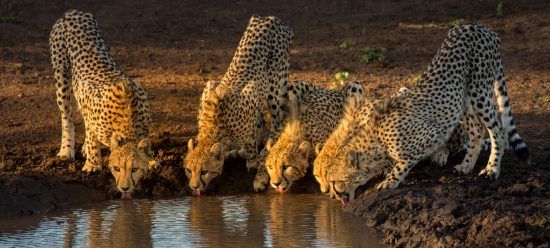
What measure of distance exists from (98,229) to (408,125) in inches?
102

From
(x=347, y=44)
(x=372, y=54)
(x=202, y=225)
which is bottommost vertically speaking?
(x=202, y=225)

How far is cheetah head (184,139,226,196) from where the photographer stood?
30.6 ft

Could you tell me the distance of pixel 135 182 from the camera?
30.6ft

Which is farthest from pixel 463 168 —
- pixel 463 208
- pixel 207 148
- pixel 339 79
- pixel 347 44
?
pixel 347 44

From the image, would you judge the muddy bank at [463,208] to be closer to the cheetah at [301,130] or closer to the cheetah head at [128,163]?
the cheetah at [301,130]

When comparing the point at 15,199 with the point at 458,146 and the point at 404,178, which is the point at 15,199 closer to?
the point at 404,178

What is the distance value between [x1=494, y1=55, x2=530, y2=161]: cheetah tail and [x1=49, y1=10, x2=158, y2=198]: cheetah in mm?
3016

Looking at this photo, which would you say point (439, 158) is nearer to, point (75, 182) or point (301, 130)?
point (301, 130)

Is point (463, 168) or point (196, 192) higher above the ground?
point (463, 168)

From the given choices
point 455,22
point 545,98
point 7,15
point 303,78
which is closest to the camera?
point 545,98

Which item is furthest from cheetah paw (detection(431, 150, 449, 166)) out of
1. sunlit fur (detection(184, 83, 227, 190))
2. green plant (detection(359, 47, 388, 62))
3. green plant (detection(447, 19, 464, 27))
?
green plant (detection(447, 19, 464, 27))

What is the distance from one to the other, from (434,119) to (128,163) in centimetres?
251

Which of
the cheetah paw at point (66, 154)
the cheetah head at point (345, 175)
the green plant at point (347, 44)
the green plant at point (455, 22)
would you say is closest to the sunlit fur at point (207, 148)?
the cheetah head at point (345, 175)

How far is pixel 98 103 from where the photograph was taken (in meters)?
9.66
